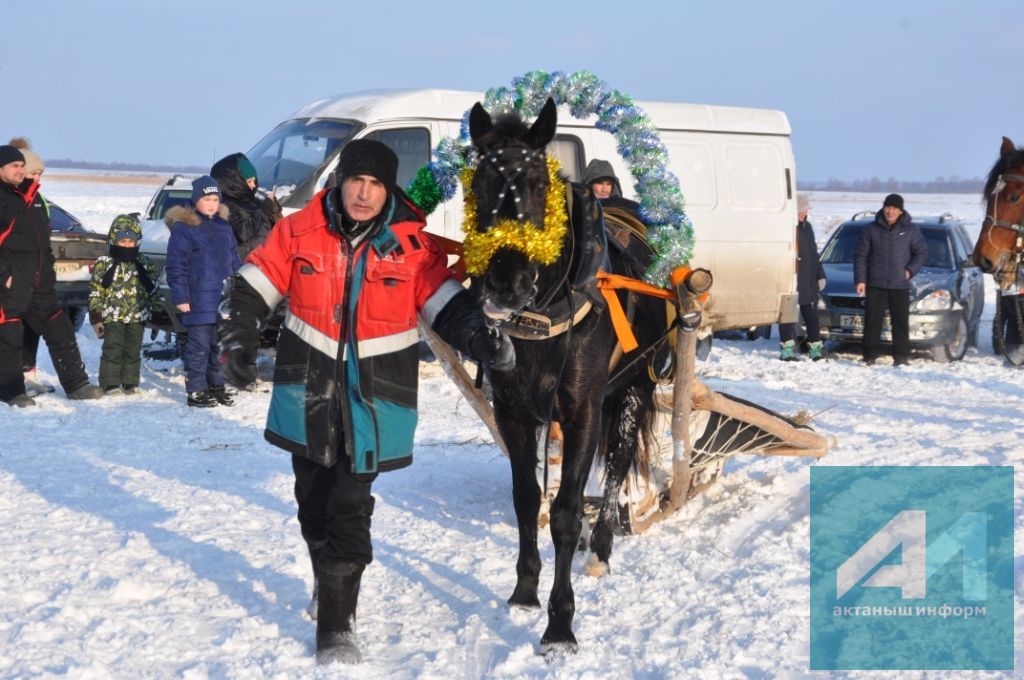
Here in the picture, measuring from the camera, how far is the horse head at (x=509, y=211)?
12.5ft

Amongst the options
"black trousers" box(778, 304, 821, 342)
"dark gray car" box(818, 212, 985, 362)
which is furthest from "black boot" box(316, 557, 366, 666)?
"dark gray car" box(818, 212, 985, 362)

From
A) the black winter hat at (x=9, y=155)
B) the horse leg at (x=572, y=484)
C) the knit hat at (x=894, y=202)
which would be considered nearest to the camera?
the horse leg at (x=572, y=484)

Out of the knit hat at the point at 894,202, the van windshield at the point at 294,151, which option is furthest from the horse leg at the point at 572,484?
the knit hat at the point at 894,202

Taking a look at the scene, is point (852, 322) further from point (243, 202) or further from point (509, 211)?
point (509, 211)

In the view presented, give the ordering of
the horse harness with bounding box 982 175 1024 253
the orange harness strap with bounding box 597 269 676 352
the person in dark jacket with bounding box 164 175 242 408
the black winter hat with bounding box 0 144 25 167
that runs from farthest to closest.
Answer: the person in dark jacket with bounding box 164 175 242 408 → the black winter hat with bounding box 0 144 25 167 → the horse harness with bounding box 982 175 1024 253 → the orange harness strap with bounding box 597 269 676 352

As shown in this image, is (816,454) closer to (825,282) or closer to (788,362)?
(788,362)

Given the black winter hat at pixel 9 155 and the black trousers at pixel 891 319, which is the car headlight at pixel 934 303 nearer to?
the black trousers at pixel 891 319

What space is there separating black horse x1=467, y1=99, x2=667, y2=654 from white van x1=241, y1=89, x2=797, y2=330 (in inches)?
227

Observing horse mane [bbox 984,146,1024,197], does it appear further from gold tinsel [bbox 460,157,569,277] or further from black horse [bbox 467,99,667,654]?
gold tinsel [bbox 460,157,569,277]

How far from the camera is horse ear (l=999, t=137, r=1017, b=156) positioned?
7.78 metres

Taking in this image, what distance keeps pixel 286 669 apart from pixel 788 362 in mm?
9743

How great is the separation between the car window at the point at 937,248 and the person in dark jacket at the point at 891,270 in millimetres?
1196

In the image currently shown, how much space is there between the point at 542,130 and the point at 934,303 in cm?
1046

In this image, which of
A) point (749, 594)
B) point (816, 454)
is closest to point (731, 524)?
point (816, 454)
